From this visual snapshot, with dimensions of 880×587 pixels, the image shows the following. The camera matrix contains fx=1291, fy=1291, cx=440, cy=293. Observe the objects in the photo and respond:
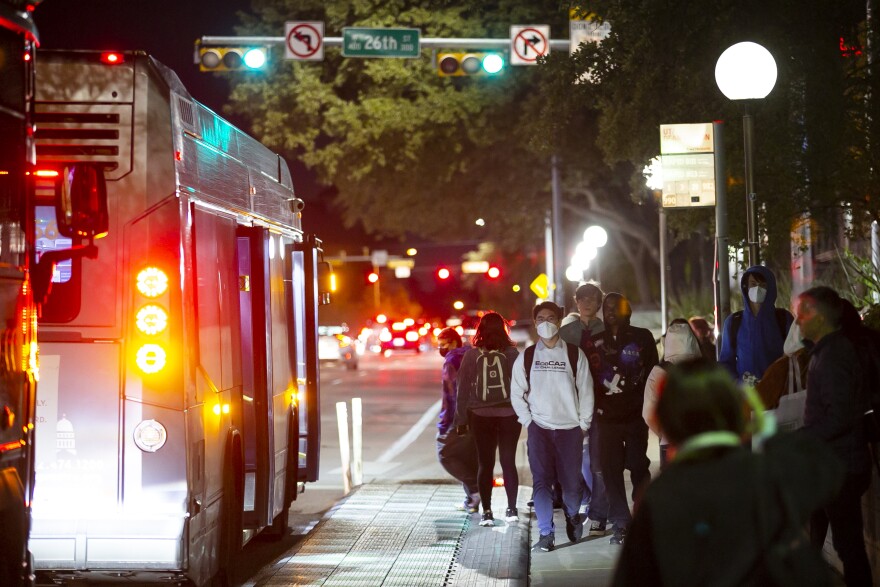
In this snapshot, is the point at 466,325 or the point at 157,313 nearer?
the point at 157,313

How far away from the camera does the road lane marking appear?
59.2 feet

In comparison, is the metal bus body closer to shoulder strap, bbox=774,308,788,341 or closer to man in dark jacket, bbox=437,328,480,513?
shoulder strap, bbox=774,308,788,341

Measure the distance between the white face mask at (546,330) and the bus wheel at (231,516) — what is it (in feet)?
8.63

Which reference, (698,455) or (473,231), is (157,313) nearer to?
(698,455)

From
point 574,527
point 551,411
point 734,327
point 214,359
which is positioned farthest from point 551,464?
point 214,359

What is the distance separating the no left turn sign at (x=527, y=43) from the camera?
18.8 meters

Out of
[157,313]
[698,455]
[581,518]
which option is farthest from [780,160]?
[698,455]

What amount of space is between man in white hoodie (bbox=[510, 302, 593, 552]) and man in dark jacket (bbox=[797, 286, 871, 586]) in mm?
3128

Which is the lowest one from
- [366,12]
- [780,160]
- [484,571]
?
[484,571]

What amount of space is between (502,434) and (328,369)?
35.6 meters

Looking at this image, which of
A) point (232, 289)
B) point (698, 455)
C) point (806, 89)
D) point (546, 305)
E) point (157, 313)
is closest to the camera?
point (698, 455)

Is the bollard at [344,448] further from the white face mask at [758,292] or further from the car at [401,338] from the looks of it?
the car at [401,338]

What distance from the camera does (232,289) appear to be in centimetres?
867

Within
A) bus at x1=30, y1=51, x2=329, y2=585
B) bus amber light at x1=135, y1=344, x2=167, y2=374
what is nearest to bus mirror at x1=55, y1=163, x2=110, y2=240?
bus at x1=30, y1=51, x2=329, y2=585
